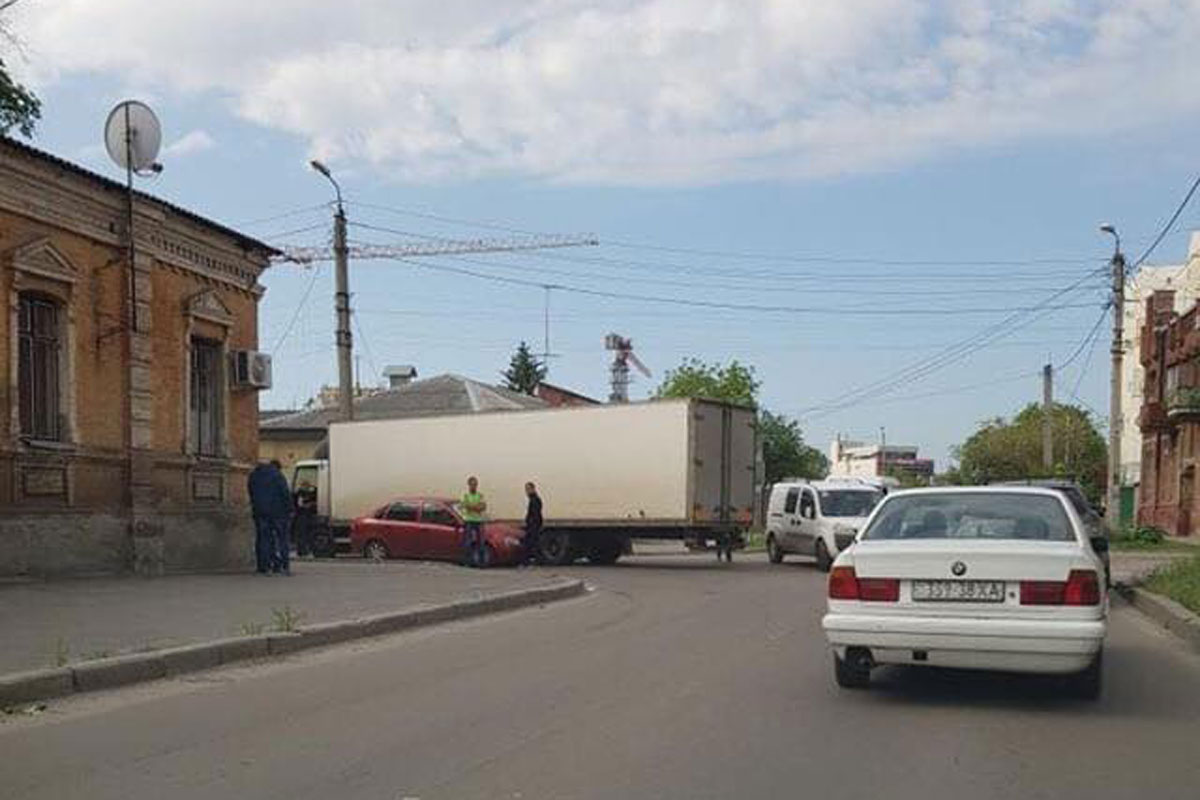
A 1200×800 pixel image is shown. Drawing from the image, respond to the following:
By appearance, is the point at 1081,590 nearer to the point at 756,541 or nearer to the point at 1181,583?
the point at 1181,583

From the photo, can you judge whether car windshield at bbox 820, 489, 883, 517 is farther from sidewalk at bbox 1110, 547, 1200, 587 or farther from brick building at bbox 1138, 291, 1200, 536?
brick building at bbox 1138, 291, 1200, 536

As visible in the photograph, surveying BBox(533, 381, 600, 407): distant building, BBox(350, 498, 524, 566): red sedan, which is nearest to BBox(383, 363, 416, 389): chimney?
BBox(533, 381, 600, 407): distant building

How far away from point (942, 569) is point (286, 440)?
46024mm

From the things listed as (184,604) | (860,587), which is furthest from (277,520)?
(860,587)

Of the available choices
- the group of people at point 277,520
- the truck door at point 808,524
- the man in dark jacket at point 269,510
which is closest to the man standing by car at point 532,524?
the group of people at point 277,520

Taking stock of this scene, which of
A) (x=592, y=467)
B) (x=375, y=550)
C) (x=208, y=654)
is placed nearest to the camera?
(x=208, y=654)

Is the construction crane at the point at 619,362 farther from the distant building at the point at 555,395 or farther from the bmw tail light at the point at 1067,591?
the bmw tail light at the point at 1067,591

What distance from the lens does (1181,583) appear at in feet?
52.6

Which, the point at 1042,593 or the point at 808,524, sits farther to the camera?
the point at 808,524

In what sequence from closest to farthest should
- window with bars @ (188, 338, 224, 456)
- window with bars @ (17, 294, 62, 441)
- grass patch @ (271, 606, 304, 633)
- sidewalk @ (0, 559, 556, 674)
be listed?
1. sidewalk @ (0, 559, 556, 674)
2. grass patch @ (271, 606, 304, 633)
3. window with bars @ (17, 294, 62, 441)
4. window with bars @ (188, 338, 224, 456)

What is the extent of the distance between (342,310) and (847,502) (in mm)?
13124

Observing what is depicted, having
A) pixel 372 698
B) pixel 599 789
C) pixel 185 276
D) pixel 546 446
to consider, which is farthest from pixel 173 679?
pixel 546 446

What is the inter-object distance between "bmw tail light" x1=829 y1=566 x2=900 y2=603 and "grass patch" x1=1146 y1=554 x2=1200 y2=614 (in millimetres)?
6195

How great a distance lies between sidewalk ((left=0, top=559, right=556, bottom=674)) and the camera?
35.5ft
